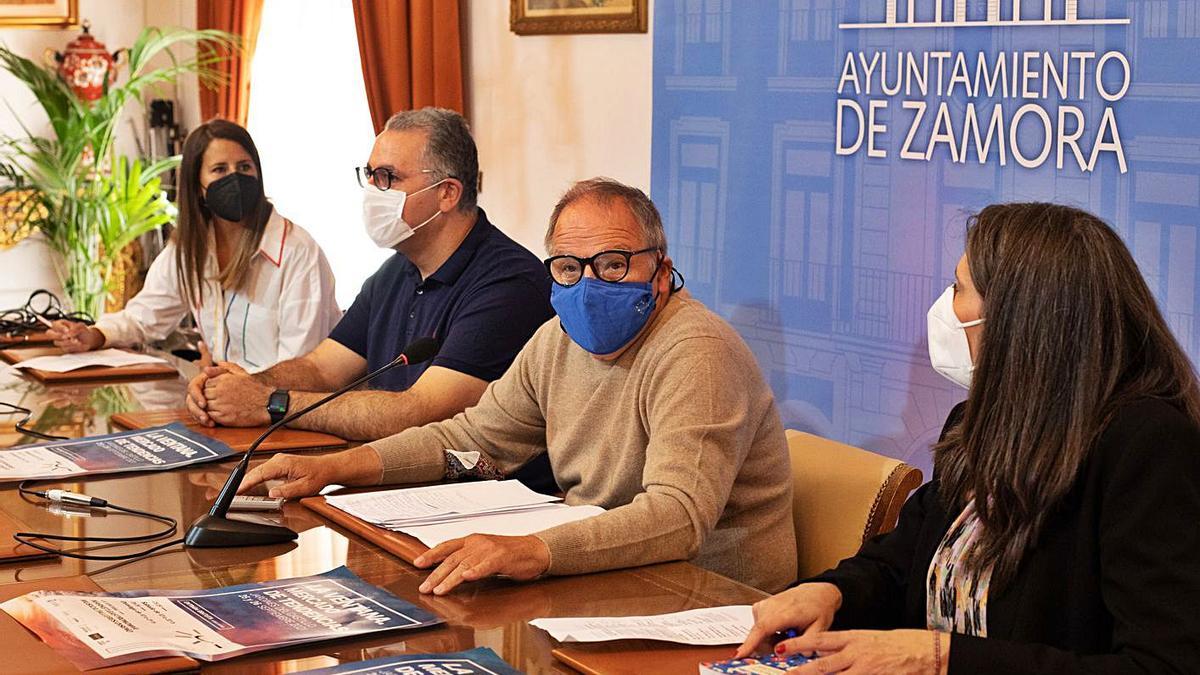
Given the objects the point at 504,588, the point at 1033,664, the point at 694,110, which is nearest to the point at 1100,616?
the point at 1033,664

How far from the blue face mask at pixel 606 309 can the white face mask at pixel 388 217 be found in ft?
3.27

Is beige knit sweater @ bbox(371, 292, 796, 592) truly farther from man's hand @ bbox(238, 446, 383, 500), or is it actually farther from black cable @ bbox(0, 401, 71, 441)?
black cable @ bbox(0, 401, 71, 441)

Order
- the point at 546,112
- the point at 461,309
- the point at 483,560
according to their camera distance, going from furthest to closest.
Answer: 1. the point at 546,112
2. the point at 461,309
3. the point at 483,560

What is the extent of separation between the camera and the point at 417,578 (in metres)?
1.97

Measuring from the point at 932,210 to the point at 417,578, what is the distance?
5.88 feet

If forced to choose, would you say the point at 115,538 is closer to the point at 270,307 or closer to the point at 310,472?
the point at 310,472

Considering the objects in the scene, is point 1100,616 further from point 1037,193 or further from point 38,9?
point 38,9

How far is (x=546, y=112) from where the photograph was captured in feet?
15.6

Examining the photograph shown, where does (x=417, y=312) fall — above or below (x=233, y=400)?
above

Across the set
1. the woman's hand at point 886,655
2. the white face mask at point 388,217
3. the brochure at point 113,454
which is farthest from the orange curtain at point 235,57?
the woman's hand at point 886,655

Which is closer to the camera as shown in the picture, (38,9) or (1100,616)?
(1100,616)

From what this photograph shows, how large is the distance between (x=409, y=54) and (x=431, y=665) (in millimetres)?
3949

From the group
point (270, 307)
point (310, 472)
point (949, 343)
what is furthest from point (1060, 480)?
point (270, 307)

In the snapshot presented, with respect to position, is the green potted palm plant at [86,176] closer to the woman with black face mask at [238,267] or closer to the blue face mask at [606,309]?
the woman with black face mask at [238,267]
